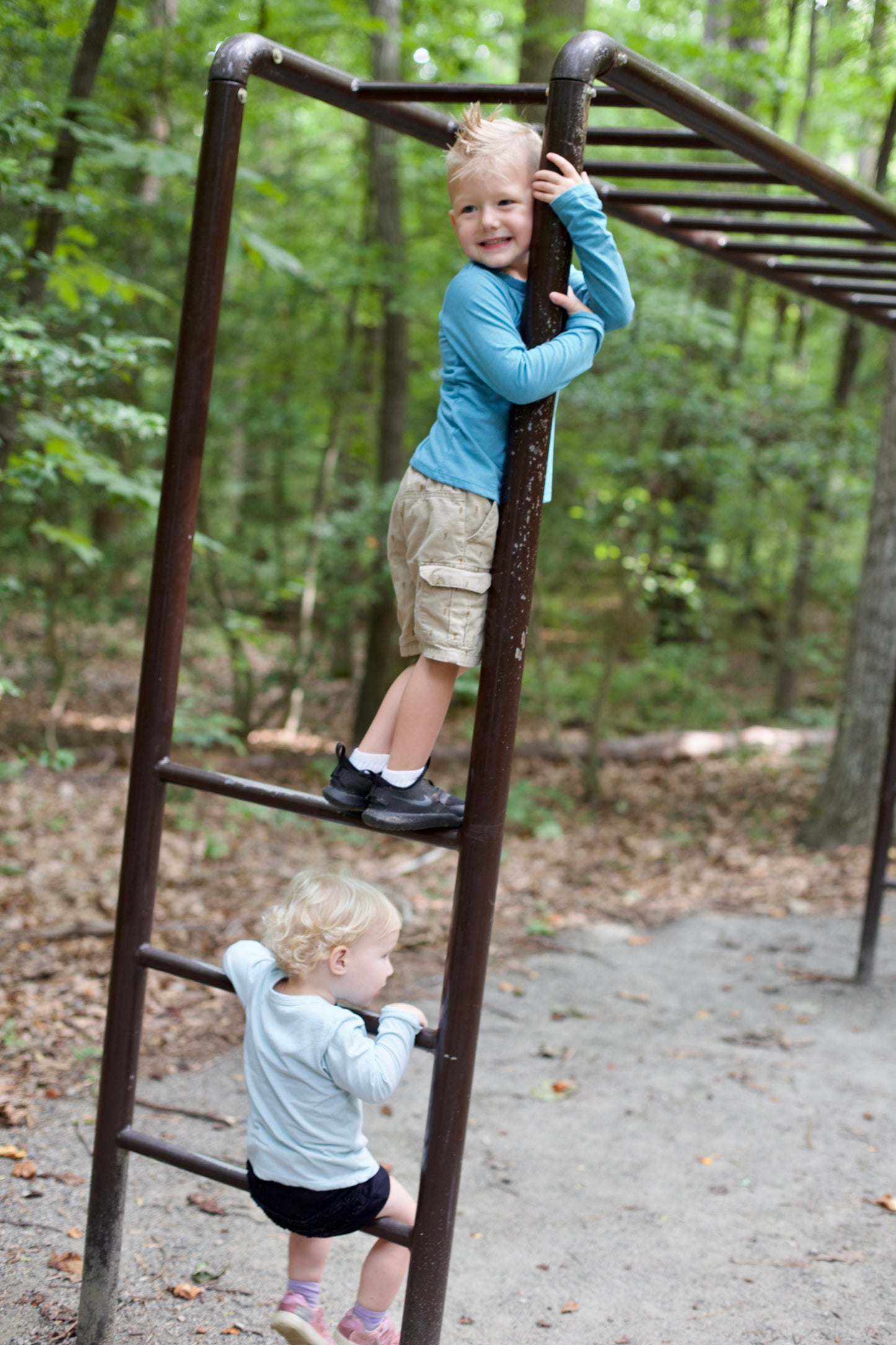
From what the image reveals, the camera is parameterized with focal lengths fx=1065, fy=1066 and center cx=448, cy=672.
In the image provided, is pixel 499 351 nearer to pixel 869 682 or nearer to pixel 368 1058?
pixel 368 1058

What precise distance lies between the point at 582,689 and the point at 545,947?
15.0 feet

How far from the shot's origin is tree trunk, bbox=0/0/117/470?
→ 417 centimetres

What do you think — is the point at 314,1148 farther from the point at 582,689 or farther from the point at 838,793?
the point at 582,689

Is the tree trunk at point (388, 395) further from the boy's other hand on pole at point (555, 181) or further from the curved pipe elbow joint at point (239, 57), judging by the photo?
the boy's other hand on pole at point (555, 181)

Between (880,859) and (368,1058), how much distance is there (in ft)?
10.6

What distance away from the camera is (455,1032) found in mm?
1768

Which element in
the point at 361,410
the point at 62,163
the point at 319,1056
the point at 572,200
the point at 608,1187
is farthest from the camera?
the point at 361,410

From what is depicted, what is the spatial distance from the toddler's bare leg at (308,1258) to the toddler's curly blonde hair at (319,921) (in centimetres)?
54

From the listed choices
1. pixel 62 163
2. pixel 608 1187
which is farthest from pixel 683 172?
pixel 62 163

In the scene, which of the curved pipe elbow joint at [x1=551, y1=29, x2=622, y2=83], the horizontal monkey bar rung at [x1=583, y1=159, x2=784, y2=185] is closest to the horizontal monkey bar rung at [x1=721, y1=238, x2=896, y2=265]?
the horizontal monkey bar rung at [x1=583, y1=159, x2=784, y2=185]

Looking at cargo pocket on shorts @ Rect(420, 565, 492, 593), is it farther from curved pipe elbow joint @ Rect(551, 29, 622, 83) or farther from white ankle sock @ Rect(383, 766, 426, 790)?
curved pipe elbow joint @ Rect(551, 29, 622, 83)

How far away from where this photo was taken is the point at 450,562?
1706 mm

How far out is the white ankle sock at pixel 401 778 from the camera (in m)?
1.80

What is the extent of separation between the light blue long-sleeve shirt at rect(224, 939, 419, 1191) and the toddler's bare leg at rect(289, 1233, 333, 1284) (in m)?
0.19
